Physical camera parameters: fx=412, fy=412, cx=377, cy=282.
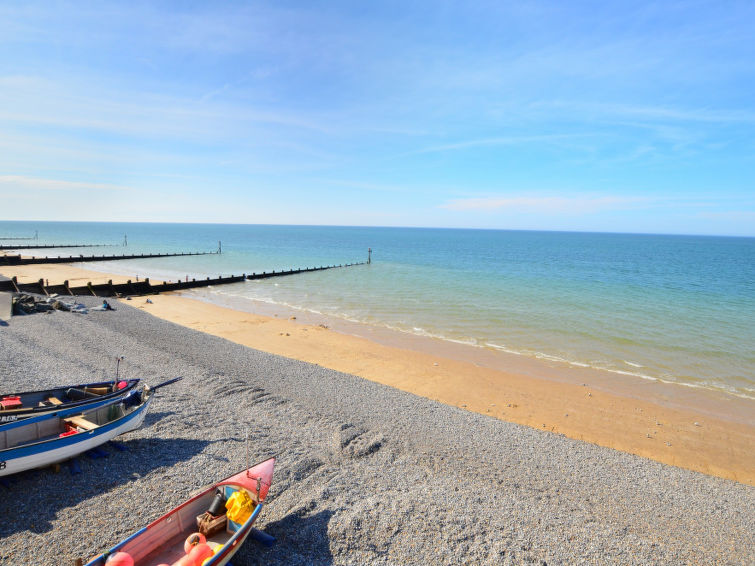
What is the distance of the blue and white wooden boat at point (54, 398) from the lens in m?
9.47

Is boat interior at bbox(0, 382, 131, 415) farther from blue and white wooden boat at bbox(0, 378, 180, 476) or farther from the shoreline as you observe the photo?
the shoreline

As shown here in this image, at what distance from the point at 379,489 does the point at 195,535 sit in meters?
3.72

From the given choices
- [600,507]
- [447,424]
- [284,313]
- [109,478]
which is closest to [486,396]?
[447,424]

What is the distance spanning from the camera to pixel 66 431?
941cm

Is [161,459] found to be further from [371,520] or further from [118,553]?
[371,520]

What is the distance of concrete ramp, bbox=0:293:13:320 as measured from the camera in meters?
21.3

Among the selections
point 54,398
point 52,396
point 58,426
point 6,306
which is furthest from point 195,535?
point 6,306

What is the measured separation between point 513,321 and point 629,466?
701 inches

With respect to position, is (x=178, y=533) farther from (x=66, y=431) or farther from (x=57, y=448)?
(x=66, y=431)

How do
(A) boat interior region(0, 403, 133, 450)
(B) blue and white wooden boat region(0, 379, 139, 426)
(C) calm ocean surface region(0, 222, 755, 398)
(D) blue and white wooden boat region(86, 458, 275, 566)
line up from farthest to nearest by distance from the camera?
1. (C) calm ocean surface region(0, 222, 755, 398)
2. (B) blue and white wooden boat region(0, 379, 139, 426)
3. (A) boat interior region(0, 403, 133, 450)
4. (D) blue and white wooden boat region(86, 458, 275, 566)

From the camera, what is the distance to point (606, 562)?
7016 mm

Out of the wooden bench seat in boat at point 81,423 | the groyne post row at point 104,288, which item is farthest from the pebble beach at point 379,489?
the groyne post row at point 104,288

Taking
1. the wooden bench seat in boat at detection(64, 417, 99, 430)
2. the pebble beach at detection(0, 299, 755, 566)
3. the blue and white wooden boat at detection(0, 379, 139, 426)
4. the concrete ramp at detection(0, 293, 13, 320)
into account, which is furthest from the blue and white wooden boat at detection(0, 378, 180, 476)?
the concrete ramp at detection(0, 293, 13, 320)

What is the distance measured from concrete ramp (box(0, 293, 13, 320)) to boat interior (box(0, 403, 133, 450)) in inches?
640
